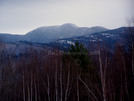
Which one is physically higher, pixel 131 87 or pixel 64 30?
pixel 64 30

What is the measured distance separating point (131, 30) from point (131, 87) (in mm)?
6869

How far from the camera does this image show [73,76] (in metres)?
10.7

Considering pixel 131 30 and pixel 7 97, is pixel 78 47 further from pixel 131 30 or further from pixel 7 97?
pixel 7 97

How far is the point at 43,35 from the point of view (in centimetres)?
18775

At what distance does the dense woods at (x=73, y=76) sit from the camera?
9.55 meters

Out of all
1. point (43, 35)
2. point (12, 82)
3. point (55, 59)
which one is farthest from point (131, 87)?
point (43, 35)

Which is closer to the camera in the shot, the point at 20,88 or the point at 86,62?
the point at 86,62

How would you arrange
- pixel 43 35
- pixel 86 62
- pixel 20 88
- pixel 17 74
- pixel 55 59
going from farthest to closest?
pixel 43 35 < pixel 17 74 < pixel 20 88 < pixel 86 62 < pixel 55 59

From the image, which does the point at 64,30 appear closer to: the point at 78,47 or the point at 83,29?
the point at 83,29

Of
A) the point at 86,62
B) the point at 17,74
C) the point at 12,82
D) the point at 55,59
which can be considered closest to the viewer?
the point at 55,59

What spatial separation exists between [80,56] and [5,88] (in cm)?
1322

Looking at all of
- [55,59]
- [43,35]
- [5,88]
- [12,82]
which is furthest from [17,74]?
[43,35]

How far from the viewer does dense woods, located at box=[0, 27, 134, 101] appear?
31.3ft

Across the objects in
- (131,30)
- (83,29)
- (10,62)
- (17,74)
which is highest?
(83,29)
